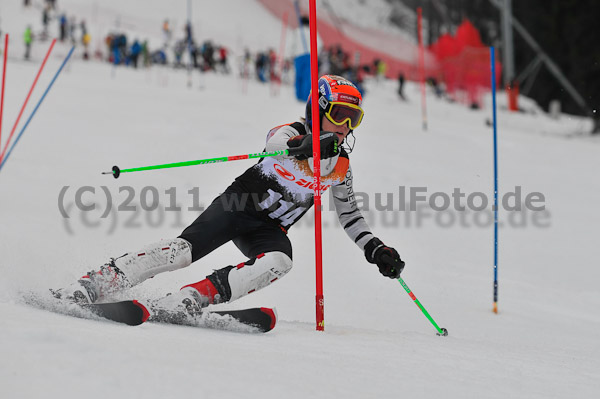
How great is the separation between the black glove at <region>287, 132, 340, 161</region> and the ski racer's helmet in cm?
22

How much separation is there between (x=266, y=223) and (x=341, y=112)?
2.56ft

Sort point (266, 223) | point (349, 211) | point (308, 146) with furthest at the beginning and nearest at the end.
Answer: point (349, 211) → point (266, 223) → point (308, 146)

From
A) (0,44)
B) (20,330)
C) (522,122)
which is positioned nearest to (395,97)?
(522,122)

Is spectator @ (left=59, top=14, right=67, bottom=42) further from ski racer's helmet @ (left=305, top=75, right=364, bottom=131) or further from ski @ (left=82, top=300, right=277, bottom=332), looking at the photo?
ski @ (left=82, top=300, right=277, bottom=332)

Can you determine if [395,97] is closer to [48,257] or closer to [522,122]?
[522,122]

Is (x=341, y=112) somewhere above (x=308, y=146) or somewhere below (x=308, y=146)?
above

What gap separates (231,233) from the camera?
3.51m

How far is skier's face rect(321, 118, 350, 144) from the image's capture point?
3.54 meters

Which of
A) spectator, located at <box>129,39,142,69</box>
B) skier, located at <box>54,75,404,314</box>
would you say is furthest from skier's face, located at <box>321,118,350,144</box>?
spectator, located at <box>129,39,142,69</box>

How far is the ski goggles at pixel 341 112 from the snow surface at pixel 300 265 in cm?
118

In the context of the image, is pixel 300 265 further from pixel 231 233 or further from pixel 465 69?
pixel 465 69

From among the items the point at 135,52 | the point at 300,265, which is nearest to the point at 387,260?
the point at 300,265

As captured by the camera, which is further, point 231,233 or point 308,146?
point 231,233

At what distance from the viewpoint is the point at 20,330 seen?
204 cm
